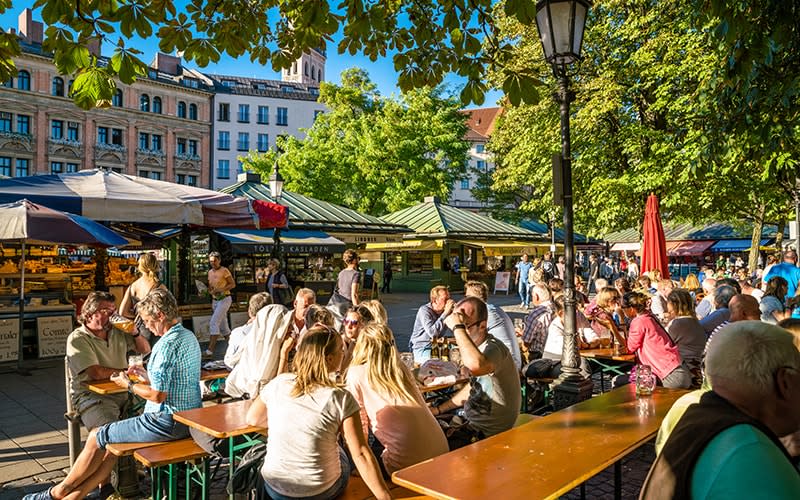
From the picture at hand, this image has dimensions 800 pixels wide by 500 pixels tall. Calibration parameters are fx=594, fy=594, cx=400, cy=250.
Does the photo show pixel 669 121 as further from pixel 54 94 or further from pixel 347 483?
pixel 54 94

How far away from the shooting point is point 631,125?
60.9ft

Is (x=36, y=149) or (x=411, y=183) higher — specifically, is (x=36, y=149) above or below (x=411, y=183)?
above

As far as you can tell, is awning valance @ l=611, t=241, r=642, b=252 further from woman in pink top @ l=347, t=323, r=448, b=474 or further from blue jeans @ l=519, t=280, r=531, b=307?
woman in pink top @ l=347, t=323, r=448, b=474

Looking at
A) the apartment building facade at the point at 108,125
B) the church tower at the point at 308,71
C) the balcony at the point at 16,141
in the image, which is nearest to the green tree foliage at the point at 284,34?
the apartment building facade at the point at 108,125

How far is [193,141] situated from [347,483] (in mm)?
56588

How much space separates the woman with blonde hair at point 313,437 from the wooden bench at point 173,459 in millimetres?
919

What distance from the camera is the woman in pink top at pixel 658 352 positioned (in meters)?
5.33

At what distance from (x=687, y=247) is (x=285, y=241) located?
106ft

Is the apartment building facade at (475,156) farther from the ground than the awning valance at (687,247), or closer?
farther from the ground

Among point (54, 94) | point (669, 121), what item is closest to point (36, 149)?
point (54, 94)

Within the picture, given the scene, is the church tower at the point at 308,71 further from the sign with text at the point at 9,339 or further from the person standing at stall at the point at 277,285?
the sign with text at the point at 9,339

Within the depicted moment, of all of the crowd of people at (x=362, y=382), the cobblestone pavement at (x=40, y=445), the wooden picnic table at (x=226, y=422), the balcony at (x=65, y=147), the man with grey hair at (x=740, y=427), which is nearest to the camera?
the man with grey hair at (x=740, y=427)

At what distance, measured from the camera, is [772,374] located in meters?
1.69

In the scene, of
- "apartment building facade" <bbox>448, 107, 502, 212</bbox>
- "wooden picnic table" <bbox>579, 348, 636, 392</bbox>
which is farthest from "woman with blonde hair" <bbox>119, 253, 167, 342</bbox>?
"apartment building facade" <bbox>448, 107, 502, 212</bbox>
